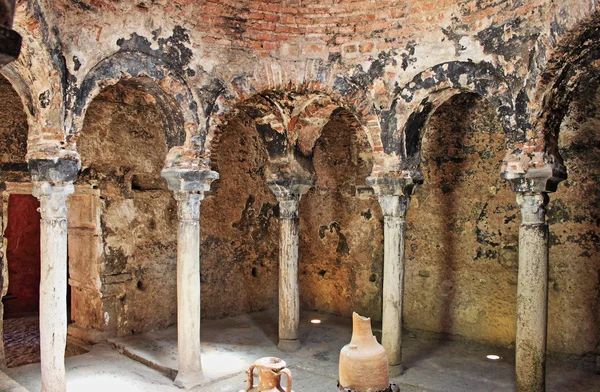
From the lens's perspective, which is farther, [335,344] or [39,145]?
[335,344]

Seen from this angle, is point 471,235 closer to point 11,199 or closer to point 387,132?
point 387,132

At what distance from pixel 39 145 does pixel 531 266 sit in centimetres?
481

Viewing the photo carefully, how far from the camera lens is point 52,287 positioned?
489cm

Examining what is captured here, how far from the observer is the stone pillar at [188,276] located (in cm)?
597

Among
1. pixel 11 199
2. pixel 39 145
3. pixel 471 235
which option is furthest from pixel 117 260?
pixel 471 235

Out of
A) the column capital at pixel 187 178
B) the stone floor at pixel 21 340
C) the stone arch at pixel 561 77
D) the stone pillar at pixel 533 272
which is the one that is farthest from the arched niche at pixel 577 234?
the stone floor at pixel 21 340

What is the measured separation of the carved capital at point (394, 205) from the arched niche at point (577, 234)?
2.00m

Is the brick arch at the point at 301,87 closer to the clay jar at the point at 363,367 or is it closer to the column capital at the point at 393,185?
the column capital at the point at 393,185

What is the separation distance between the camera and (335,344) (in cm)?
751

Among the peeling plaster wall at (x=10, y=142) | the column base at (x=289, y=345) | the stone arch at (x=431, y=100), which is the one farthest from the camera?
the column base at (x=289, y=345)

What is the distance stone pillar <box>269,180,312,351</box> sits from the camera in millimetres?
7211

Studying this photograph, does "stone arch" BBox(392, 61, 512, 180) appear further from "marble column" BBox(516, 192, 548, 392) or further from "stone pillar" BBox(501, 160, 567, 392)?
"marble column" BBox(516, 192, 548, 392)

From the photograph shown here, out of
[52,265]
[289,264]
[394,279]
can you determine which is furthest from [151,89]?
[394,279]

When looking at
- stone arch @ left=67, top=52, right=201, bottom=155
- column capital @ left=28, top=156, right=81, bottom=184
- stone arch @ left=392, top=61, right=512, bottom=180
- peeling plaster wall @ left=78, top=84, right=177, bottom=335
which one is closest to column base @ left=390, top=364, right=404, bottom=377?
stone arch @ left=392, top=61, right=512, bottom=180
